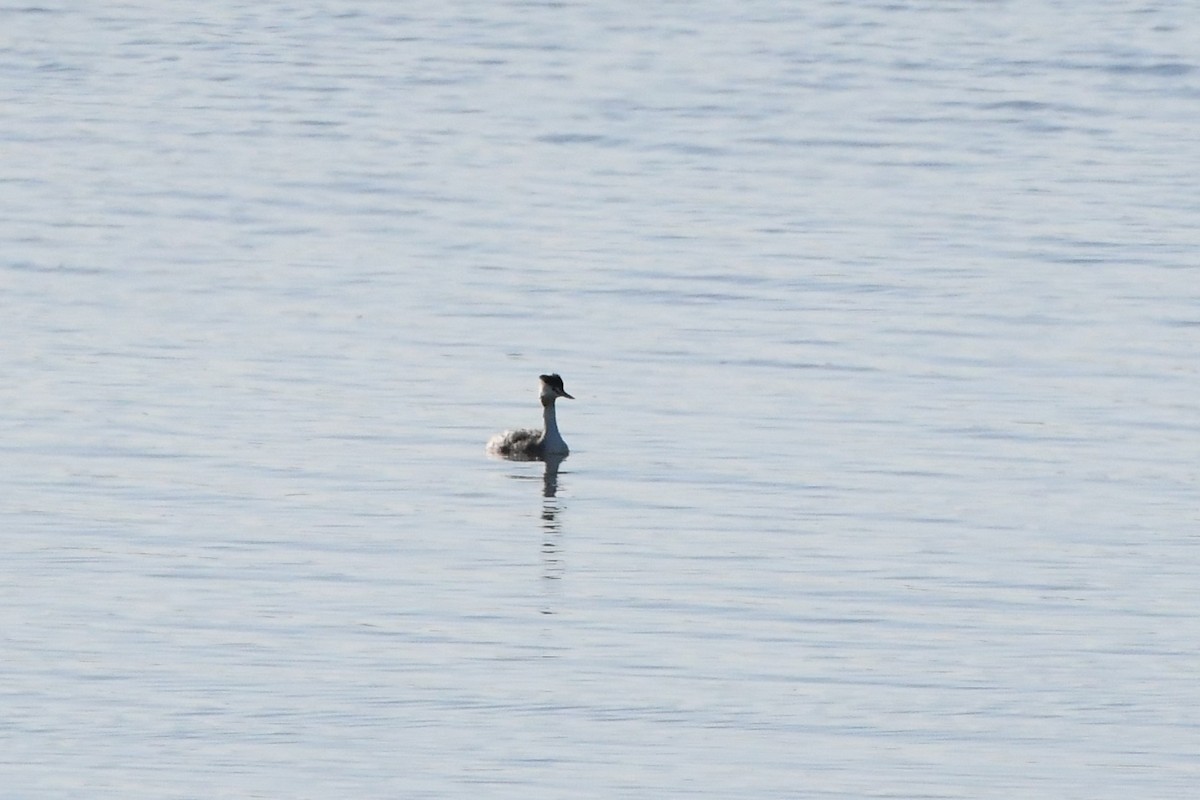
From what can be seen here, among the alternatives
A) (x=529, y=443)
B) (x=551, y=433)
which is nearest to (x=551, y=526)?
(x=529, y=443)

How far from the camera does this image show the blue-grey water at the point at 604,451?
470 inches

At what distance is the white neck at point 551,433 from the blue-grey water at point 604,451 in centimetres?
22

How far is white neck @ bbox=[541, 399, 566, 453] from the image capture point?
19.0 meters

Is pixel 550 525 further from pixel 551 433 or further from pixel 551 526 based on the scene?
pixel 551 433

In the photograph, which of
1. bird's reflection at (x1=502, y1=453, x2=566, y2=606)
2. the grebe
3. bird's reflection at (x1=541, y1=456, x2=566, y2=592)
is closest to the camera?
bird's reflection at (x1=502, y1=453, x2=566, y2=606)

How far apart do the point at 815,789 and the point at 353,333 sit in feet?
Answer: 39.5

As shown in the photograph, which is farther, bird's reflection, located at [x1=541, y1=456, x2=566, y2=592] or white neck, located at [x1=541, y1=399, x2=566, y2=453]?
white neck, located at [x1=541, y1=399, x2=566, y2=453]

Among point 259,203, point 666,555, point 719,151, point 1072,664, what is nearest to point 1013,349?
point 666,555

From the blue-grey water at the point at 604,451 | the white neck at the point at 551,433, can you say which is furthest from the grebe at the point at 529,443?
the blue-grey water at the point at 604,451

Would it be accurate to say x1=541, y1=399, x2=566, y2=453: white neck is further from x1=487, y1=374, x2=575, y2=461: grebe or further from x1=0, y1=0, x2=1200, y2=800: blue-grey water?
x1=0, y1=0, x2=1200, y2=800: blue-grey water

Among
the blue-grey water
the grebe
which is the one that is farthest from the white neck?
the blue-grey water

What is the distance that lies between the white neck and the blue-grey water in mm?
220

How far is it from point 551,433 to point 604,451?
38 centimetres

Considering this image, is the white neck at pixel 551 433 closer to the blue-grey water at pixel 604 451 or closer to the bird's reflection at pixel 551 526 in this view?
the bird's reflection at pixel 551 526
